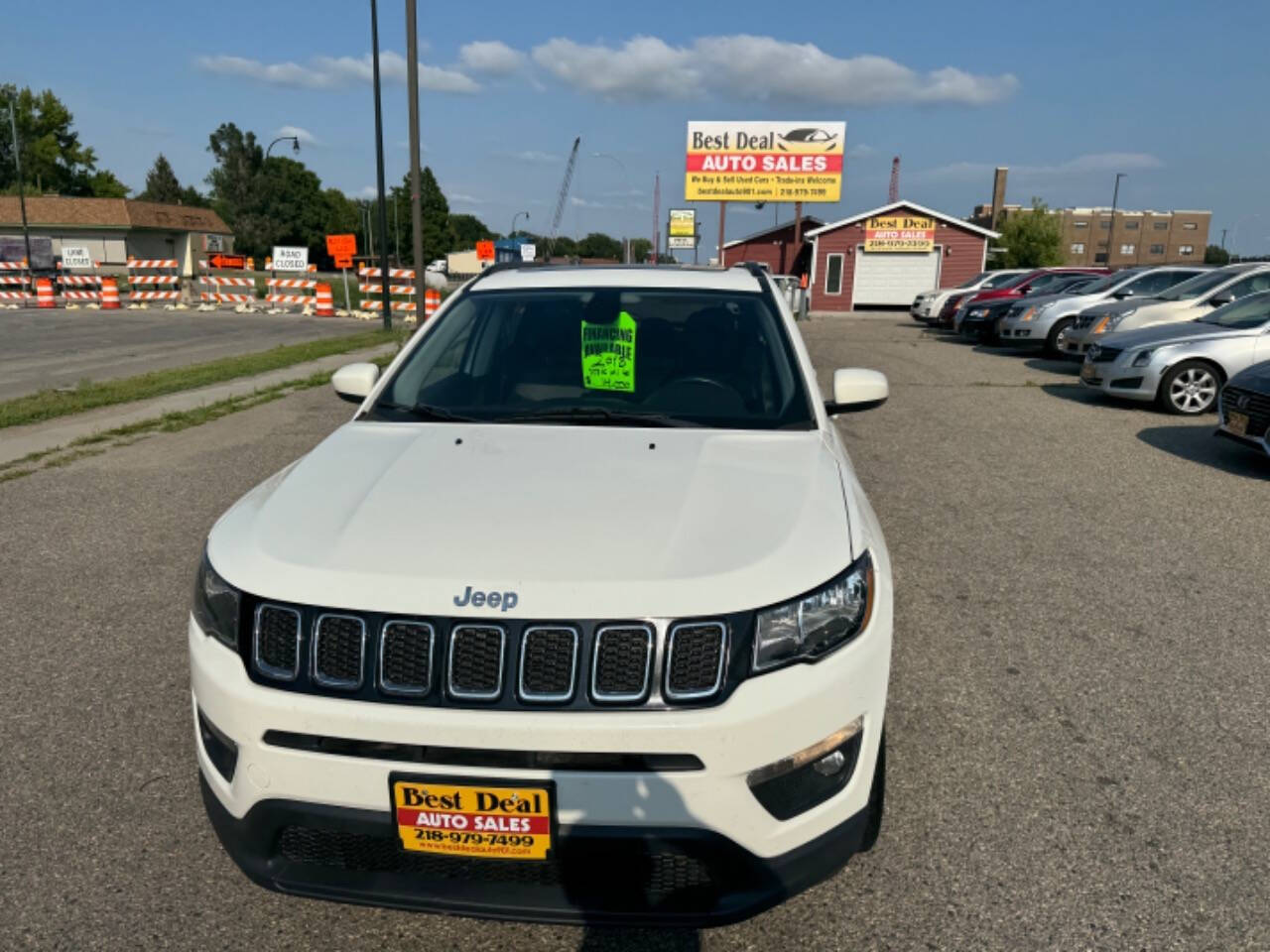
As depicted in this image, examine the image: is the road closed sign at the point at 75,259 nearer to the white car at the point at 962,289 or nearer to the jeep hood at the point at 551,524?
the white car at the point at 962,289

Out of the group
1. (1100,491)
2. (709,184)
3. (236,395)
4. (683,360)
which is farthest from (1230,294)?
(709,184)

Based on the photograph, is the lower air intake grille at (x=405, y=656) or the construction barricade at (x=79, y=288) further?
the construction barricade at (x=79, y=288)

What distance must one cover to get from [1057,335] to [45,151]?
95.5 m

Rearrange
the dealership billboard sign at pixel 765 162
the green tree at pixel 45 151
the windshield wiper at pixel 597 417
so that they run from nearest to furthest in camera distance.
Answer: the windshield wiper at pixel 597 417 < the dealership billboard sign at pixel 765 162 < the green tree at pixel 45 151

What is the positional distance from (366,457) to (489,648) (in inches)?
44.2

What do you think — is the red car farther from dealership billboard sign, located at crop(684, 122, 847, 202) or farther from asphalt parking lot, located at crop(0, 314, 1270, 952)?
dealership billboard sign, located at crop(684, 122, 847, 202)

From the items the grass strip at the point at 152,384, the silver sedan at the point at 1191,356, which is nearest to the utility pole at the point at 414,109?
the grass strip at the point at 152,384

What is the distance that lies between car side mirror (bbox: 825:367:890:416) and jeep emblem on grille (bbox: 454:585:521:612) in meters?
1.96

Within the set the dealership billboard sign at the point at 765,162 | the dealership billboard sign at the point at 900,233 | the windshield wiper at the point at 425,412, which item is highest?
the dealership billboard sign at the point at 765,162

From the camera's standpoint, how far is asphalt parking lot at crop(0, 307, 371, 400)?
13917mm

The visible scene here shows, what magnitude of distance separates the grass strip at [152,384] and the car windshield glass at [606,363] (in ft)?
26.0

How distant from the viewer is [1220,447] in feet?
29.0

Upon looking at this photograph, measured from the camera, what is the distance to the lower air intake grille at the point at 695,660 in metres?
1.96

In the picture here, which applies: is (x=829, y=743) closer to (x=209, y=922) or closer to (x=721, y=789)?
(x=721, y=789)
